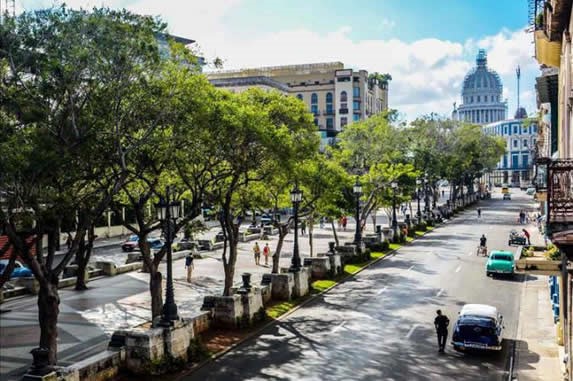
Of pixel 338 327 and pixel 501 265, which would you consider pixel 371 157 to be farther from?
pixel 338 327

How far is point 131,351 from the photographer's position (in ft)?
59.8

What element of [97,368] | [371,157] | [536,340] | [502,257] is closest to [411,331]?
[536,340]

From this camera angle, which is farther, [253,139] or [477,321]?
[253,139]

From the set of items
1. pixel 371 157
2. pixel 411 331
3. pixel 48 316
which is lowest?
pixel 411 331

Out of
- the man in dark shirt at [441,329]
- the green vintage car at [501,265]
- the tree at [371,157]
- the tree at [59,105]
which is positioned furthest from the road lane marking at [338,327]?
the tree at [371,157]

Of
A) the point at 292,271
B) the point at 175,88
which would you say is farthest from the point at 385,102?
the point at 175,88

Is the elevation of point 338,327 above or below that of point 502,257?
below

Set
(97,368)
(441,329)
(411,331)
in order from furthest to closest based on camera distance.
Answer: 1. (411,331)
2. (441,329)
3. (97,368)

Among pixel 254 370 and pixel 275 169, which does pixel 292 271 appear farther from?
pixel 254 370

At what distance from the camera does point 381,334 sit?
23047 millimetres

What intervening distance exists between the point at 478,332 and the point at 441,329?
1196 mm

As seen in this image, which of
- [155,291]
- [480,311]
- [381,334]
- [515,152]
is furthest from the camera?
[515,152]

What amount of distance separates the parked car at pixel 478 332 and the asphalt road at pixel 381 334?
0.39 meters

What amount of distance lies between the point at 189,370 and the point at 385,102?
127621 millimetres
